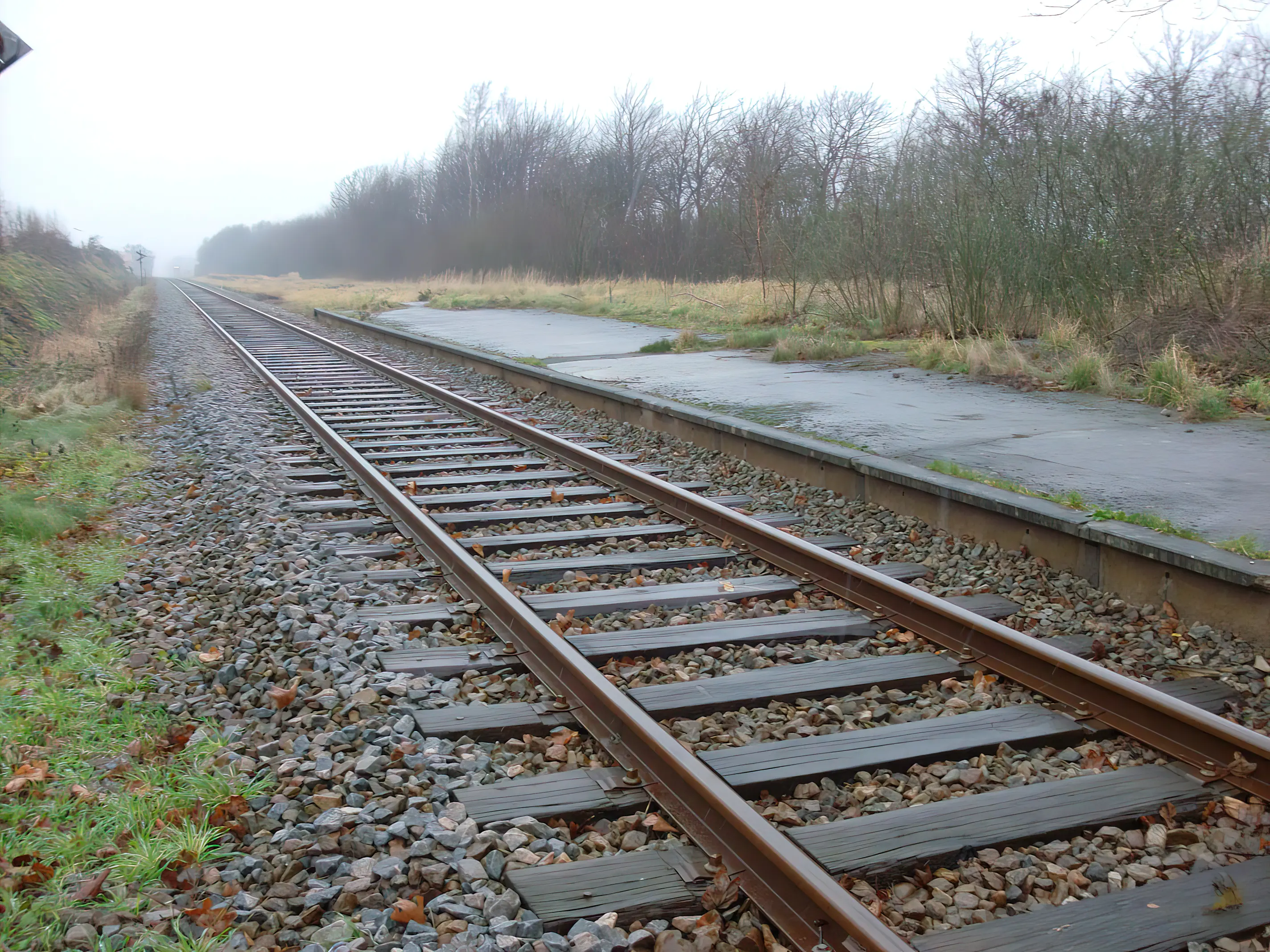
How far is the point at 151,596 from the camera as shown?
4.94 metres

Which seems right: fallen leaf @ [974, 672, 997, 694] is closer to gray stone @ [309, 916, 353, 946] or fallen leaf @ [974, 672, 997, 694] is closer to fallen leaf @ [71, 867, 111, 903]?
gray stone @ [309, 916, 353, 946]

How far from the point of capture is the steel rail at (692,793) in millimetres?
2232

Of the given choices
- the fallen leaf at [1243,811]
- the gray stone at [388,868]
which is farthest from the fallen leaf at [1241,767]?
the gray stone at [388,868]

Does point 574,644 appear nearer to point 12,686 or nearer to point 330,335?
point 12,686

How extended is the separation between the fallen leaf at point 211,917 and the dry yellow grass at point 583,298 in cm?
1577

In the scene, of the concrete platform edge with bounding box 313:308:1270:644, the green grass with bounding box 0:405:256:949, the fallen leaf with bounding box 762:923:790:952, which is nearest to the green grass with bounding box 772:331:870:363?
the concrete platform edge with bounding box 313:308:1270:644

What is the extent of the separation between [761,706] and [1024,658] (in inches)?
42.4

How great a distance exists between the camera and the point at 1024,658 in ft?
12.4

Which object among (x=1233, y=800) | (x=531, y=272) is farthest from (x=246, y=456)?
(x=531, y=272)

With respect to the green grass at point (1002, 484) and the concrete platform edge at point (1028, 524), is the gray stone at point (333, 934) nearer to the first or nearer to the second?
the concrete platform edge at point (1028, 524)

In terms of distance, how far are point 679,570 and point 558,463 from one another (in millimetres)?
2795

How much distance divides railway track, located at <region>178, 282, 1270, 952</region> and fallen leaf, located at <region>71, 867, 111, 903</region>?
0.95m

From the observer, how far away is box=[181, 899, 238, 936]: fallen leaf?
2.33m

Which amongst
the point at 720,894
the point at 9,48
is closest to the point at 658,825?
the point at 720,894
